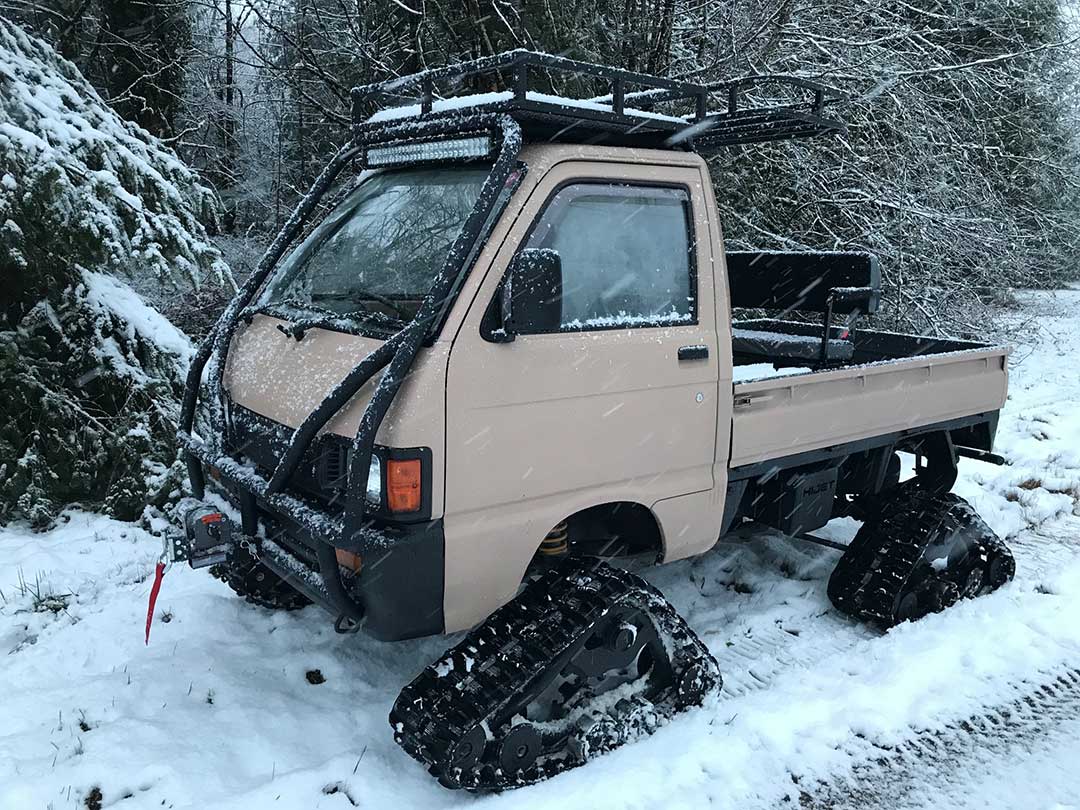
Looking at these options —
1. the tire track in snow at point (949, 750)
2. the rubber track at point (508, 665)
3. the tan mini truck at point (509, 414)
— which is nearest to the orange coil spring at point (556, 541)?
the tan mini truck at point (509, 414)

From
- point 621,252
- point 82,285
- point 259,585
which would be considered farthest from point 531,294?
point 82,285

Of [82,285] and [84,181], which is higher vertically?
[84,181]

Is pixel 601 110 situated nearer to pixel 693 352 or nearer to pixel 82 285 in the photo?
pixel 693 352

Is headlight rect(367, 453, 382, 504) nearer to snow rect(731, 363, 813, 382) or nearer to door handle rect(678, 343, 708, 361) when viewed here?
door handle rect(678, 343, 708, 361)

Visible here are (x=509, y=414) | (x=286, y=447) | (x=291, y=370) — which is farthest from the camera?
(x=291, y=370)

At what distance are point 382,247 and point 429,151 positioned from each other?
17.6 inches

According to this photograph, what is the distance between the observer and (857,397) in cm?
449

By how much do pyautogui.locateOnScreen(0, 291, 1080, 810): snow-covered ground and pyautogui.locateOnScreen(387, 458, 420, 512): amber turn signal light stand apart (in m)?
1.08

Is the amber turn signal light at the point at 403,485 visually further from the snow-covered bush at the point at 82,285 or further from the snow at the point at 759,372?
the snow-covered bush at the point at 82,285

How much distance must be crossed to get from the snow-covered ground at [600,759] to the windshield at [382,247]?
168cm

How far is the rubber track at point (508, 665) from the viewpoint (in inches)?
123

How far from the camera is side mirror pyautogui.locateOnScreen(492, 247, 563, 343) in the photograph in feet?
10.0

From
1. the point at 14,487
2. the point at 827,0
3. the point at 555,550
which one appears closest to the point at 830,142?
the point at 827,0

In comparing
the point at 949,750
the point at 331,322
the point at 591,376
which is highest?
the point at 331,322
